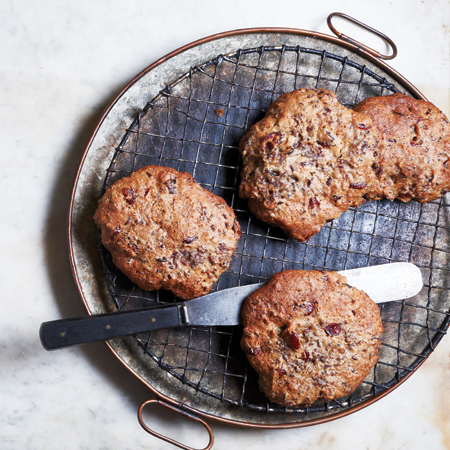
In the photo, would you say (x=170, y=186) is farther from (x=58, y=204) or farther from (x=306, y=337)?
(x=306, y=337)

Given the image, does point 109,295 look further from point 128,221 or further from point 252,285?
point 252,285

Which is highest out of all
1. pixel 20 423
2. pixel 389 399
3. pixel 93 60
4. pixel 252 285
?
pixel 93 60

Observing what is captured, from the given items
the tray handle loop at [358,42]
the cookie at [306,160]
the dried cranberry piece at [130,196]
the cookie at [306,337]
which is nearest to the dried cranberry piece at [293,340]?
the cookie at [306,337]

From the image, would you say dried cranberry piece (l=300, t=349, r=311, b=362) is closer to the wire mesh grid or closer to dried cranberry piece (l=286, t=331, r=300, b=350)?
dried cranberry piece (l=286, t=331, r=300, b=350)

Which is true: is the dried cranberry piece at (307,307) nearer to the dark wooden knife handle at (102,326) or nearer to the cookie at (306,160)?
the cookie at (306,160)

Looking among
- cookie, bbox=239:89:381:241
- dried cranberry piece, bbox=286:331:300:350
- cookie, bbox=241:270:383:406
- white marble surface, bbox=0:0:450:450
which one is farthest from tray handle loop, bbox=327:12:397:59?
dried cranberry piece, bbox=286:331:300:350

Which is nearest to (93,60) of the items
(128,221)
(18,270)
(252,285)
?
(128,221)
